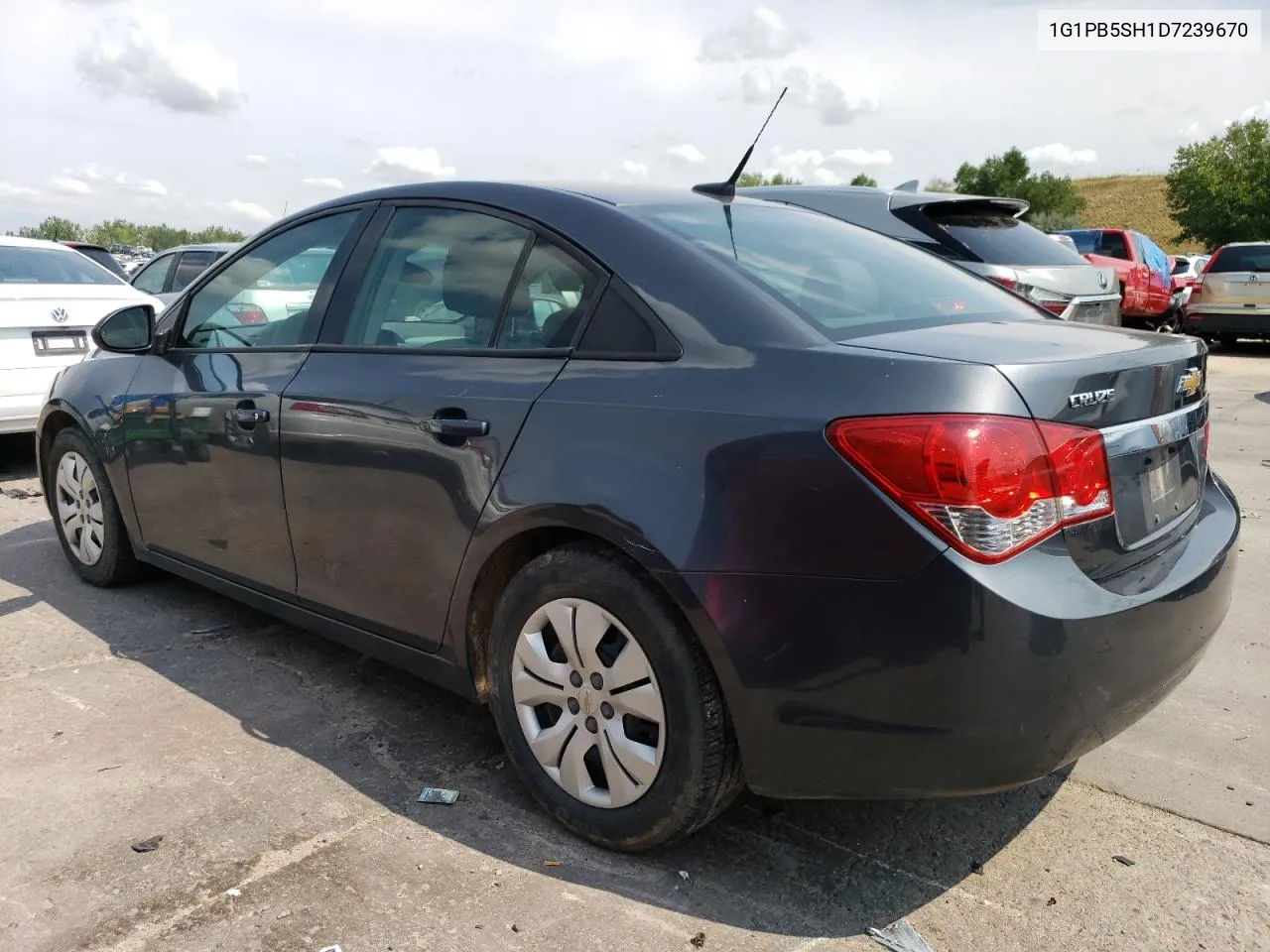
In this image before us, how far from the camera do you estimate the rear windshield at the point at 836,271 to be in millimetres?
2566

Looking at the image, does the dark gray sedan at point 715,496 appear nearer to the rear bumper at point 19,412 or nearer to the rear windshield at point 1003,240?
the rear windshield at point 1003,240

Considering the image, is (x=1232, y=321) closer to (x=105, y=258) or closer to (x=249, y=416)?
(x=105, y=258)

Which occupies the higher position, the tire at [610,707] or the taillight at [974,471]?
the taillight at [974,471]

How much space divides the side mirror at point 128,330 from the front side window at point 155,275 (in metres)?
8.17

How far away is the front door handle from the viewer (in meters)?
3.36

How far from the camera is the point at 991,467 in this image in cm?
203

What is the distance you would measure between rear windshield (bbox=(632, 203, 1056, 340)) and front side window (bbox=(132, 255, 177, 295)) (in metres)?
10.1

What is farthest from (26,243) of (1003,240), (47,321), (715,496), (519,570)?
(715,496)

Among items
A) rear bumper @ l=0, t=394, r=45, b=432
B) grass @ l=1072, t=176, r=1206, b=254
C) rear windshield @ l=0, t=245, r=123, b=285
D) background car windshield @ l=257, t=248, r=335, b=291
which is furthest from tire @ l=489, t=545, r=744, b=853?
grass @ l=1072, t=176, r=1206, b=254

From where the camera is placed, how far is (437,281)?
10.1 feet

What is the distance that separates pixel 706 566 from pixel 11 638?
125 inches

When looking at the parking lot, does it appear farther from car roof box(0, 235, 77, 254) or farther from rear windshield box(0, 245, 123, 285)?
car roof box(0, 235, 77, 254)

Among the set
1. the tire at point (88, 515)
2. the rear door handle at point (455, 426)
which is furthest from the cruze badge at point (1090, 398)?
the tire at point (88, 515)

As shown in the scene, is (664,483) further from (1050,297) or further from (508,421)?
(1050,297)
